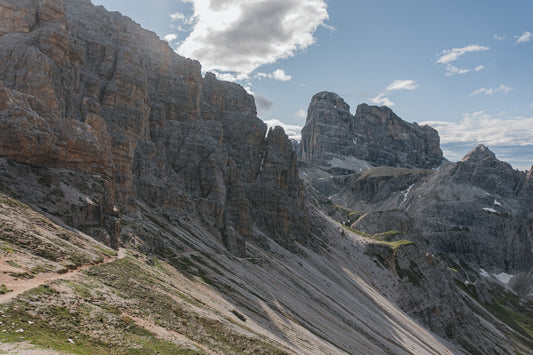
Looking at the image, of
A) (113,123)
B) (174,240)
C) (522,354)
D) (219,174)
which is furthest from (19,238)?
(522,354)

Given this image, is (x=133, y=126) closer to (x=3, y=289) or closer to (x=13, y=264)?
(x=13, y=264)

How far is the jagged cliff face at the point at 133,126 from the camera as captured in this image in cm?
5812

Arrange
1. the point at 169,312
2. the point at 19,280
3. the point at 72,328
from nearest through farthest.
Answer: the point at 72,328 < the point at 19,280 < the point at 169,312

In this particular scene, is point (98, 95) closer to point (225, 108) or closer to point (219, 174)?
point (219, 174)

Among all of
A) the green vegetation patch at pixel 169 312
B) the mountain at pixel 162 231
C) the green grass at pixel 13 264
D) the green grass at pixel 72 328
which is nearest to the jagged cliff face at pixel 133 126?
the mountain at pixel 162 231

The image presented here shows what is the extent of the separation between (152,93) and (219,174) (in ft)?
120

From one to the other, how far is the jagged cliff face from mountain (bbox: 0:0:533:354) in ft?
1.43

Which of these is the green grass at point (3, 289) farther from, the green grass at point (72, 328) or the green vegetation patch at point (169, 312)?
the green vegetation patch at point (169, 312)

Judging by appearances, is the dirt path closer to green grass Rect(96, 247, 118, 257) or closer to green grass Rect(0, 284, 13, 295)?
green grass Rect(0, 284, 13, 295)

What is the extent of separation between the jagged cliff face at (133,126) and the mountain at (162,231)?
1.43ft

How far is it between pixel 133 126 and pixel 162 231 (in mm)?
37995

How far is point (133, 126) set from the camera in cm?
10231

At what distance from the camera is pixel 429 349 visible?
109875 mm

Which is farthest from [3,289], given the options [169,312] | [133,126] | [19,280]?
[133,126]
